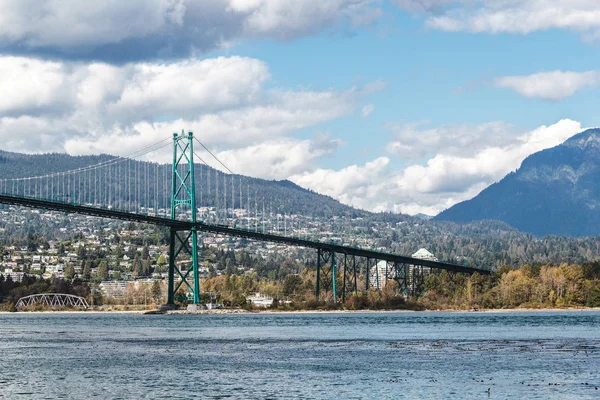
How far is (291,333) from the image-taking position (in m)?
69.1

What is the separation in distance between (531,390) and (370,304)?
315 ft

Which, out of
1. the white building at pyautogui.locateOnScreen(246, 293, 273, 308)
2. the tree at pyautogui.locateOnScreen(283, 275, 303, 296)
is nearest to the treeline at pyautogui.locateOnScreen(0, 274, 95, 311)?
the white building at pyautogui.locateOnScreen(246, 293, 273, 308)

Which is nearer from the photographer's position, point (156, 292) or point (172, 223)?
point (172, 223)

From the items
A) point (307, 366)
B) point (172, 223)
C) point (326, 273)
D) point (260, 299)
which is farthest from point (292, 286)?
point (307, 366)

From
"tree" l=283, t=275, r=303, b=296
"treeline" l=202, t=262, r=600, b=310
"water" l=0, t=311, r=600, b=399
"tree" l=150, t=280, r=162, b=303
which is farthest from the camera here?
"tree" l=150, t=280, r=162, b=303

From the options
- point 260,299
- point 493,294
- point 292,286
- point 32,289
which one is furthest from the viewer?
point 32,289

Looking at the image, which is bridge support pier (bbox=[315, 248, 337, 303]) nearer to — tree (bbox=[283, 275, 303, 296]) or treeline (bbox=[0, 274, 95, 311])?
tree (bbox=[283, 275, 303, 296])

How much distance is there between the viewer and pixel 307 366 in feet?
137

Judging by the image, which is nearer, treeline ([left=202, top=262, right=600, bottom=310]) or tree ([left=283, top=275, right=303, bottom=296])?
treeline ([left=202, top=262, right=600, bottom=310])

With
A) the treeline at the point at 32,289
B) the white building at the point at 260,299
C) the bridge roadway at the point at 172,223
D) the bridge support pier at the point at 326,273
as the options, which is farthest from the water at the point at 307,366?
the treeline at the point at 32,289

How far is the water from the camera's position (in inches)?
1299

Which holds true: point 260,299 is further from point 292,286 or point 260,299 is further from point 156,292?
point 156,292

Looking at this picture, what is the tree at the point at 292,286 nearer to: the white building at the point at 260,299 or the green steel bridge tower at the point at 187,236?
the white building at the point at 260,299

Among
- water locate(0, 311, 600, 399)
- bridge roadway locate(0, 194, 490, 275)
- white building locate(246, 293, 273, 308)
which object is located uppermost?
bridge roadway locate(0, 194, 490, 275)
